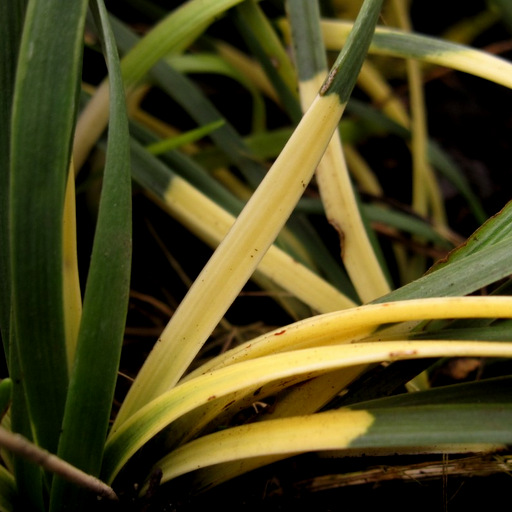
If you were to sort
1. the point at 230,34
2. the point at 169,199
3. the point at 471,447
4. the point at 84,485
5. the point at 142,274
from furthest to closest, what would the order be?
the point at 230,34
the point at 142,274
the point at 169,199
the point at 471,447
the point at 84,485

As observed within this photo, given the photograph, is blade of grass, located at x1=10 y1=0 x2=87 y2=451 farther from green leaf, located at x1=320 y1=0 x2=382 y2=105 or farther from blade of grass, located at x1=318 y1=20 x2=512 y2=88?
blade of grass, located at x1=318 y1=20 x2=512 y2=88

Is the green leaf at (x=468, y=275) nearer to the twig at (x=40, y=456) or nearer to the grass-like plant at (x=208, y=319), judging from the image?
the grass-like plant at (x=208, y=319)

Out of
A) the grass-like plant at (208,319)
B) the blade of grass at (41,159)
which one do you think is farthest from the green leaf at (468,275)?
the blade of grass at (41,159)

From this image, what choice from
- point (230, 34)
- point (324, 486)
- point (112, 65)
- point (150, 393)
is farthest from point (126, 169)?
point (230, 34)

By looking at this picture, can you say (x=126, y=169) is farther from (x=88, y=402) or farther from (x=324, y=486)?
(x=324, y=486)

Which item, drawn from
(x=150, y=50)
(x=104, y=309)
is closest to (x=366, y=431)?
(x=104, y=309)

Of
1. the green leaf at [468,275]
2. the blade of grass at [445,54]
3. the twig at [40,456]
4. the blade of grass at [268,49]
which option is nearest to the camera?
the twig at [40,456]
